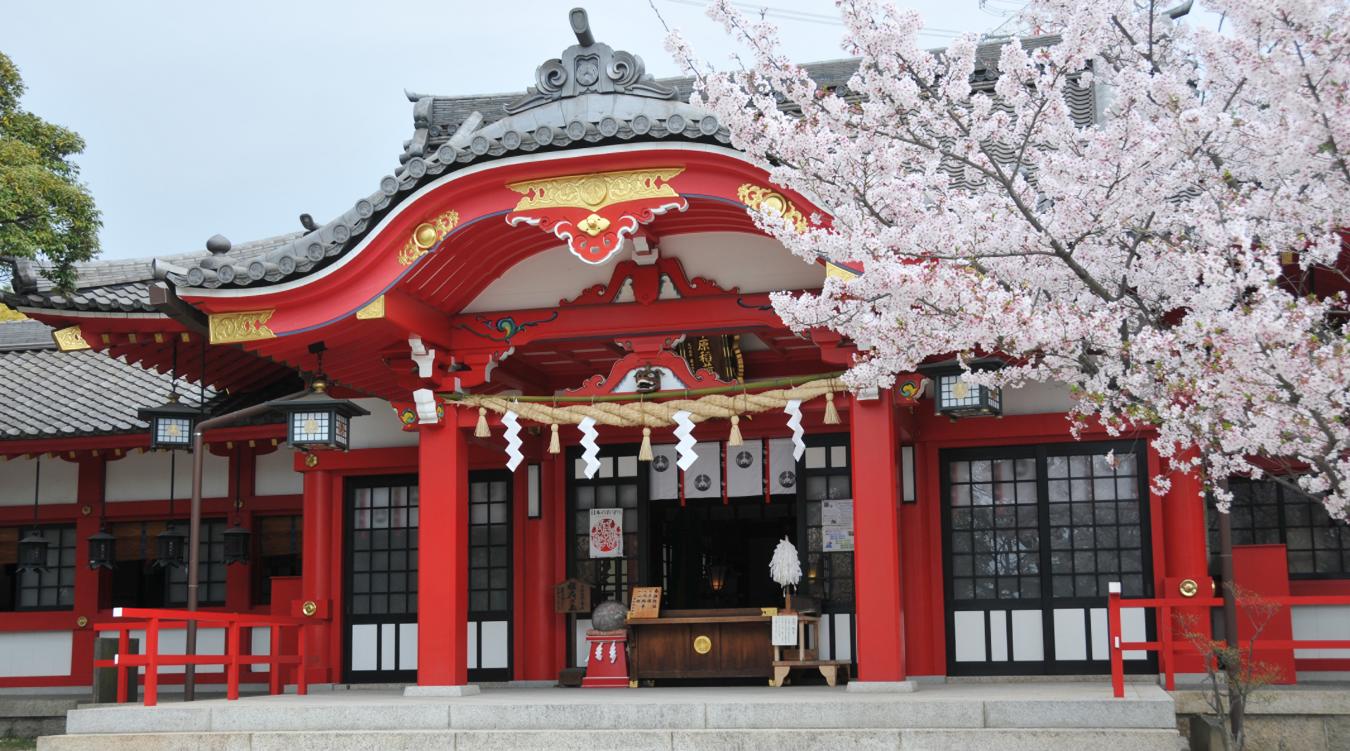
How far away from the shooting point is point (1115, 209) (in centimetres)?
775

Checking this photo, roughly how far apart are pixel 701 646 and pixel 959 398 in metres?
3.68

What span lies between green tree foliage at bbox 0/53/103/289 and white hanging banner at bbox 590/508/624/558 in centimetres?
541

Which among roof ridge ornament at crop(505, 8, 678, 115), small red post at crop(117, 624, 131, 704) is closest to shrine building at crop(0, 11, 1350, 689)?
roof ridge ornament at crop(505, 8, 678, 115)

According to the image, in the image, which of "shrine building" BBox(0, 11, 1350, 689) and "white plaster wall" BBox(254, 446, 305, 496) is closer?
"shrine building" BBox(0, 11, 1350, 689)

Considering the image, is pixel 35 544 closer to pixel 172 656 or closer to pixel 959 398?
pixel 172 656

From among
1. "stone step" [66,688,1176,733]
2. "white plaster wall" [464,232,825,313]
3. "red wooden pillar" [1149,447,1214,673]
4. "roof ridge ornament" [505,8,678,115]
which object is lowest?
"stone step" [66,688,1176,733]

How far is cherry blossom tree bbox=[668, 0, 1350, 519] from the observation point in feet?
21.6

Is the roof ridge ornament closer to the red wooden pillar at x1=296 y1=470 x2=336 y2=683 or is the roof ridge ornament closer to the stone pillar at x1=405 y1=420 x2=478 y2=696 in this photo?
the stone pillar at x1=405 y1=420 x2=478 y2=696

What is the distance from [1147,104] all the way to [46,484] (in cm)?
1340

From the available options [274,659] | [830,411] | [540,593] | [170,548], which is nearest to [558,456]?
[540,593]

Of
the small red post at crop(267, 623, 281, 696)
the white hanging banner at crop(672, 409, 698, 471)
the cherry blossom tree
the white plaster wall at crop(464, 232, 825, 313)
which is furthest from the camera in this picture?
the small red post at crop(267, 623, 281, 696)

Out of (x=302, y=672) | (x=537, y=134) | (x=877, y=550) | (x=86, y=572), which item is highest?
(x=537, y=134)

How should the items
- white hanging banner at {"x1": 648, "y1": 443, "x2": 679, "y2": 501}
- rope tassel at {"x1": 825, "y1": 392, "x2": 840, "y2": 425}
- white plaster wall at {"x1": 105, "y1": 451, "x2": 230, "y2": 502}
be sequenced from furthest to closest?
white plaster wall at {"x1": 105, "y1": 451, "x2": 230, "y2": 502}, white hanging banner at {"x1": 648, "y1": 443, "x2": 679, "y2": 501}, rope tassel at {"x1": 825, "y1": 392, "x2": 840, "y2": 425}

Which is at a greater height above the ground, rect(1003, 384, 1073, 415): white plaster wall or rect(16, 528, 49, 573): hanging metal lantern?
rect(1003, 384, 1073, 415): white plaster wall
